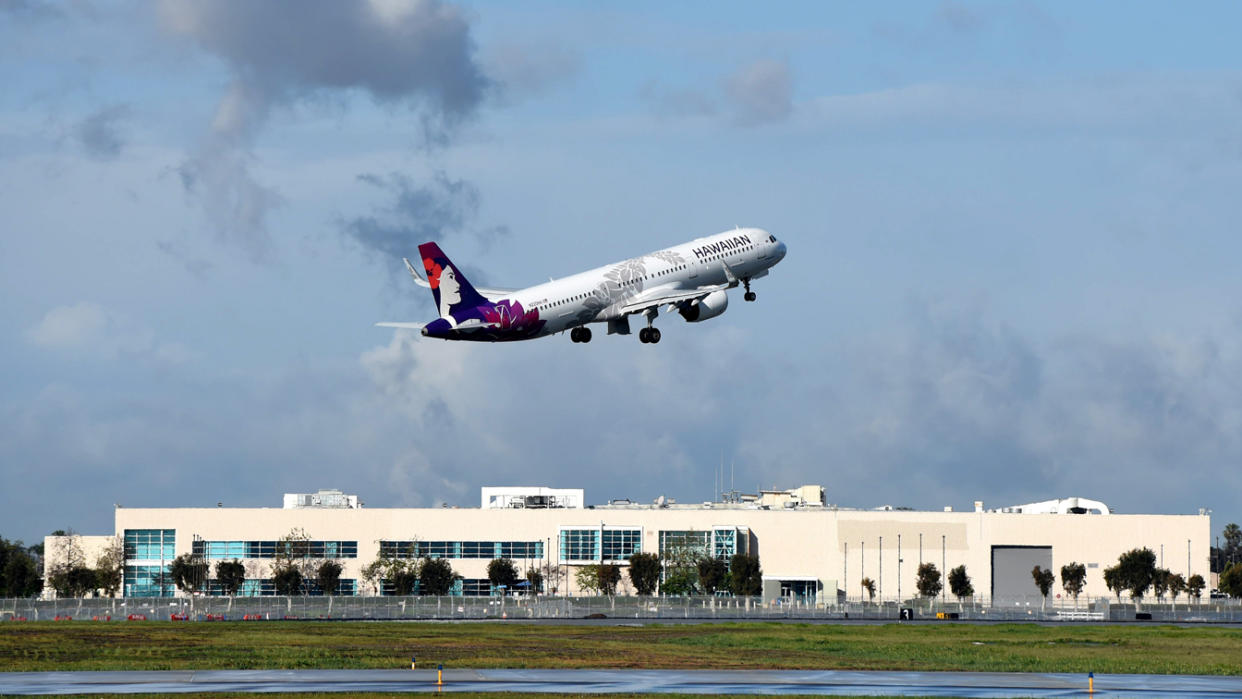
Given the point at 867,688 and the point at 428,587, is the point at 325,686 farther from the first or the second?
the point at 428,587

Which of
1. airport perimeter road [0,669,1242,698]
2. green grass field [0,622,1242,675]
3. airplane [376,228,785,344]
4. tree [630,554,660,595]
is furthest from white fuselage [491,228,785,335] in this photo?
tree [630,554,660,595]

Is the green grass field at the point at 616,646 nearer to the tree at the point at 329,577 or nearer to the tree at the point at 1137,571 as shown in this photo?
the tree at the point at 329,577

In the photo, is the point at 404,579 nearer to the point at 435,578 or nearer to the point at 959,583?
the point at 435,578

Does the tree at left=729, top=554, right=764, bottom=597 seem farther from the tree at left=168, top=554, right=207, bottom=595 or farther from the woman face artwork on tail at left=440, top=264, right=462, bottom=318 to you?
the woman face artwork on tail at left=440, top=264, right=462, bottom=318

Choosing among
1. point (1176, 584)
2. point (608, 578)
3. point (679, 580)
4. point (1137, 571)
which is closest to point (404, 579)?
point (608, 578)

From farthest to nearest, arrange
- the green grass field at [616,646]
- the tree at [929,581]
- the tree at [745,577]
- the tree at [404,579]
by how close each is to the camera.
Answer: the tree at [929,581], the tree at [404,579], the tree at [745,577], the green grass field at [616,646]

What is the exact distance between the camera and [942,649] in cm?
8350

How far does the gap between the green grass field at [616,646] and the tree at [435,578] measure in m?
75.8

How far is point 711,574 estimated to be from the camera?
19175cm

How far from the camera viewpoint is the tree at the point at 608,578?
191000mm

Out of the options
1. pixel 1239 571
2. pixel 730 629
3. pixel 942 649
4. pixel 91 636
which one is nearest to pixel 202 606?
pixel 91 636

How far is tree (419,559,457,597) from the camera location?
18788 cm

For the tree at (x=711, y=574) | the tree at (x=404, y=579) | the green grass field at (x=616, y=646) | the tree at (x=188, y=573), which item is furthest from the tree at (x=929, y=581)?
the tree at (x=188, y=573)

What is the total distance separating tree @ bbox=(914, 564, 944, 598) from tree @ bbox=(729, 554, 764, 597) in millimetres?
19890
